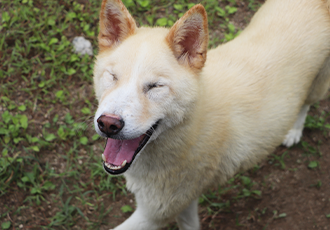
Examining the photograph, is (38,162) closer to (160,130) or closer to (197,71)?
(160,130)

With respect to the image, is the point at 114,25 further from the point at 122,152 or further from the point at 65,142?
the point at 65,142

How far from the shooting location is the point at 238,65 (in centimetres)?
302

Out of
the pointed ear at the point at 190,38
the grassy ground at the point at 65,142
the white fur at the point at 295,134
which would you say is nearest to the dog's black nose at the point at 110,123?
the pointed ear at the point at 190,38

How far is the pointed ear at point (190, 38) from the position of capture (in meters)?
2.23

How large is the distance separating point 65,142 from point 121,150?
203cm

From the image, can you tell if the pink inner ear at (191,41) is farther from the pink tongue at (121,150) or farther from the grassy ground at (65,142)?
Answer: the grassy ground at (65,142)

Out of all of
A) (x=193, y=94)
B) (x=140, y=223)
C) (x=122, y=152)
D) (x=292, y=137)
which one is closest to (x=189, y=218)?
(x=140, y=223)

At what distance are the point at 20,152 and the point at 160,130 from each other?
2.31m

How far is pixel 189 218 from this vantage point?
3238 mm

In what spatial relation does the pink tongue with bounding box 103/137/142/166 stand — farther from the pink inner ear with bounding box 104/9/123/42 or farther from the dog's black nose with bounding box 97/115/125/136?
the pink inner ear with bounding box 104/9/123/42

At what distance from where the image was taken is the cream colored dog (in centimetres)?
221

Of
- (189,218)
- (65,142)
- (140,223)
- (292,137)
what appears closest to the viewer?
(140,223)

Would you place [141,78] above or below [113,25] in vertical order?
below

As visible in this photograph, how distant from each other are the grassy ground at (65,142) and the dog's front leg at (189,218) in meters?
0.45
